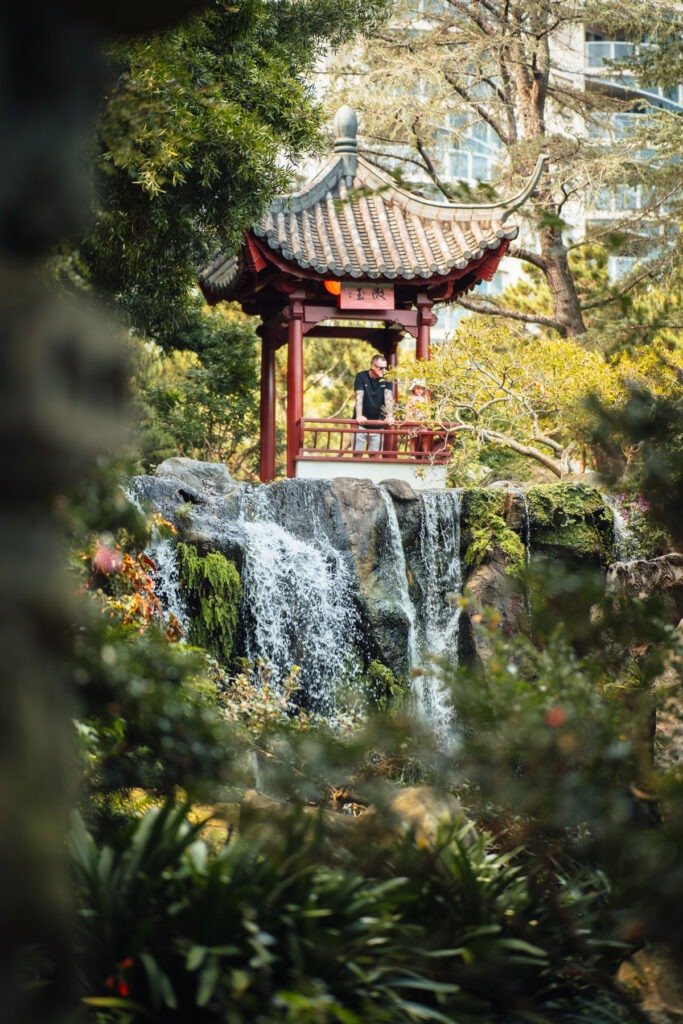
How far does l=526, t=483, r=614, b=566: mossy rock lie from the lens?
11438mm

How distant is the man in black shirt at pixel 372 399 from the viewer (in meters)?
13.0

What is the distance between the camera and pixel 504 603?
425 inches

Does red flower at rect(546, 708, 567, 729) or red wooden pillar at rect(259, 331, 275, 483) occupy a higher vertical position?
red wooden pillar at rect(259, 331, 275, 483)

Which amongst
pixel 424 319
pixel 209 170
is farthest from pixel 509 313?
pixel 209 170

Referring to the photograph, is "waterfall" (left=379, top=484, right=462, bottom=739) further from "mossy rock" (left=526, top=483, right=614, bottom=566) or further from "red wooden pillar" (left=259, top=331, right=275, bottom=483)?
"red wooden pillar" (left=259, top=331, right=275, bottom=483)

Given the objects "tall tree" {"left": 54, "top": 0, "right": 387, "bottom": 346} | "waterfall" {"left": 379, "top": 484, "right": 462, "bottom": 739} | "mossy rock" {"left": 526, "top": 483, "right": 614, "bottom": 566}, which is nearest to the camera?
"tall tree" {"left": 54, "top": 0, "right": 387, "bottom": 346}

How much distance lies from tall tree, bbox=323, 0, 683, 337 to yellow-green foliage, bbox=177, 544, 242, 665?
34.7ft

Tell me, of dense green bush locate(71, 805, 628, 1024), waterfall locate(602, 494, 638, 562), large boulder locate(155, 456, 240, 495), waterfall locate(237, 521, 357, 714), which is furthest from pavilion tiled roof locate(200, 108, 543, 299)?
dense green bush locate(71, 805, 628, 1024)

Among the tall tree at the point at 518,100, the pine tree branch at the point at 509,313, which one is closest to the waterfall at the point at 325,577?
the tall tree at the point at 518,100

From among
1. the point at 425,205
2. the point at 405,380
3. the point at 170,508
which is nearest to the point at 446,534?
the point at 405,380

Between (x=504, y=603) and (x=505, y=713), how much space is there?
26.0 feet

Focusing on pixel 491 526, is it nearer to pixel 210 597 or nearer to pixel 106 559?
pixel 210 597

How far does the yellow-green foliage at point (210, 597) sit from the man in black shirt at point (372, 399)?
3898 millimetres

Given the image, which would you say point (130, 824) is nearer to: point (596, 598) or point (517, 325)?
point (596, 598)
